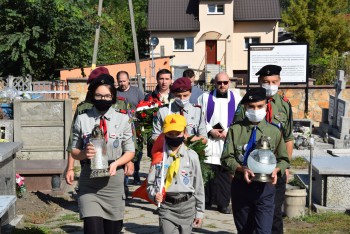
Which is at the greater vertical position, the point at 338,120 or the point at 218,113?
the point at 218,113

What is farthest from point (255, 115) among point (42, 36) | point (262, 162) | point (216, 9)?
point (216, 9)

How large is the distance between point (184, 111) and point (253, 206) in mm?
2109

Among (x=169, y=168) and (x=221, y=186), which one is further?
(x=221, y=186)

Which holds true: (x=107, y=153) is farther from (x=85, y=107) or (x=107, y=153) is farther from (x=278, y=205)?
(x=278, y=205)

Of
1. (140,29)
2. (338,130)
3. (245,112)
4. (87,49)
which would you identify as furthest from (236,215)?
(140,29)

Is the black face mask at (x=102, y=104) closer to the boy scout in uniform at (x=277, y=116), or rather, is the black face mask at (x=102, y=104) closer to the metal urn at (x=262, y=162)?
the metal urn at (x=262, y=162)

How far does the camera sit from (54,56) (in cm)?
2192

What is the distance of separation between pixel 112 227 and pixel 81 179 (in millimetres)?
496

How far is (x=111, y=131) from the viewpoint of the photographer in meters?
5.96

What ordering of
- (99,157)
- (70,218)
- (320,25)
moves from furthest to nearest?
(320,25), (70,218), (99,157)

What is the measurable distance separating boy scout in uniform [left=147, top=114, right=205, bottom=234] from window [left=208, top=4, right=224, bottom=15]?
4596 cm

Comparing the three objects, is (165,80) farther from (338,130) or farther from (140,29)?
(140,29)

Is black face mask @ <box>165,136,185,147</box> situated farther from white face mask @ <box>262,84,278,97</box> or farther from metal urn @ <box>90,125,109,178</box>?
white face mask @ <box>262,84,278,97</box>

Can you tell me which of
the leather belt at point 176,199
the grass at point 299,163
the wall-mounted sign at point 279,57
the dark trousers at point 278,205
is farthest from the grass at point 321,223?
the wall-mounted sign at point 279,57
